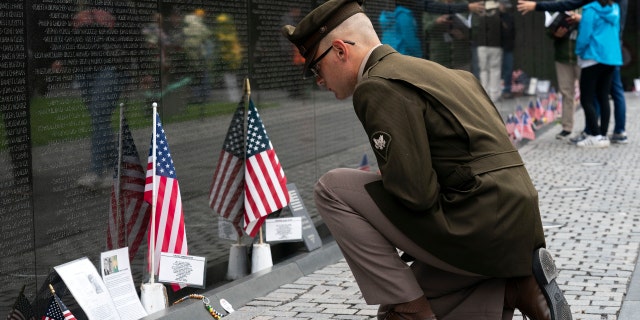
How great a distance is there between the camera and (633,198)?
10.0 meters

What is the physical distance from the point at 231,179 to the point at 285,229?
0.63 m

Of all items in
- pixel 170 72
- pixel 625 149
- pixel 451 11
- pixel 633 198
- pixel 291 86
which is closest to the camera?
pixel 170 72

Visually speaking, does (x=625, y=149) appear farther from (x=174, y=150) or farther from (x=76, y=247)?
(x=76, y=247)

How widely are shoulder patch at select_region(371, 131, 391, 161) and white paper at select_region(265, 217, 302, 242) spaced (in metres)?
3.08

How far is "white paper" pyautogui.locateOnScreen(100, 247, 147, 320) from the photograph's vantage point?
18.2 feet

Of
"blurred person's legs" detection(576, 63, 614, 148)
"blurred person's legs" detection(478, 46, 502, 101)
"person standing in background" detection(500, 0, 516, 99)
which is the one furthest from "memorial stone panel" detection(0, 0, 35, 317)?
"person standing in background" detection(500, 0, 516, 99)

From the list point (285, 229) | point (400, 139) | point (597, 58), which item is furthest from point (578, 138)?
point (400, 139)

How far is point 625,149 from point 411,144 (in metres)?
10.4

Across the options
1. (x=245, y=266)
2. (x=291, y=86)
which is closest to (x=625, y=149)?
(x=291, y=86)

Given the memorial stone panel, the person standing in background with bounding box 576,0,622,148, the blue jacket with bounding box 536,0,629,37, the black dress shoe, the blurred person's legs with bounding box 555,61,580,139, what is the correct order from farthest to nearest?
the blurred person's legs with bounding box 555,61,580,139, the person standing in background with bounding box 576,0,622,148, the blue jacket with bounding box 536,0,629,37, the memorial stone panel, the black dress shoe

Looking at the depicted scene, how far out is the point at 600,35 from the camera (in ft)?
44.9

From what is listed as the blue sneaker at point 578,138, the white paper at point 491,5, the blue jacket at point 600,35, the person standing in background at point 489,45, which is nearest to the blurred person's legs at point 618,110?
the blue sneaker at point 578,138

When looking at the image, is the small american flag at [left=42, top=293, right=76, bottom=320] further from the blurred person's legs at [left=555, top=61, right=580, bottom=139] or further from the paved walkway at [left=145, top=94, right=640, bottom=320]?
the blurred person's legs at [left=555, top=61, right=580, bottom=139]

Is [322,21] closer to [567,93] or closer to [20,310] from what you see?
[20,310]
